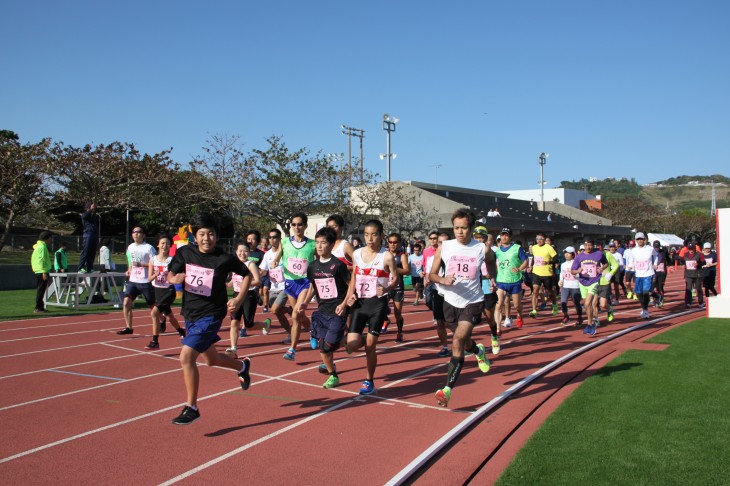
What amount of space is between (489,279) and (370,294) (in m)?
2.19

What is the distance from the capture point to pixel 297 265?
9445 millimetres

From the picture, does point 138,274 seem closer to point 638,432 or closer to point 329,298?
point 329,298

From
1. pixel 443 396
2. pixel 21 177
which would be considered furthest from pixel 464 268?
pixel 21 177

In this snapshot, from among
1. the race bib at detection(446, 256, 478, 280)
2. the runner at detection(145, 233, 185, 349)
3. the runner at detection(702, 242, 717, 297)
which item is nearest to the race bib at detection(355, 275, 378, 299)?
the race bib at detection(446, 256, 478, 280)

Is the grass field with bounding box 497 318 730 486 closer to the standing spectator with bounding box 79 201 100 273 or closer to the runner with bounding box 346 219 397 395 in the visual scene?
the runner with bounding box 346 219 397 395

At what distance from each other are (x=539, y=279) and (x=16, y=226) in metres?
33.9

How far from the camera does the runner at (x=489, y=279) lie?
24.0 feet

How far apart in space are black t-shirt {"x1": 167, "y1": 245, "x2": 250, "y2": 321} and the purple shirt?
812cm

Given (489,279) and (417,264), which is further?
(417,264)

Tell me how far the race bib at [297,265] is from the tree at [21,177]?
19.7 meters

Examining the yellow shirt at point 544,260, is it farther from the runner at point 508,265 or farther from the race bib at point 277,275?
the race bib at point 277,275

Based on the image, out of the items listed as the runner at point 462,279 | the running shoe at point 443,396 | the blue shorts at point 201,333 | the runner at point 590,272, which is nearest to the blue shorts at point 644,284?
the runner at point 590,272

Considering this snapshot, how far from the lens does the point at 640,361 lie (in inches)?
343

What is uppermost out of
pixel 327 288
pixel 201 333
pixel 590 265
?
pixel 590 265
